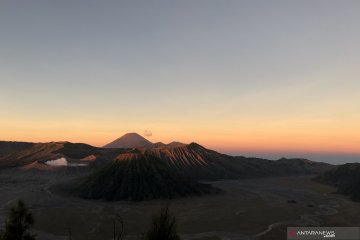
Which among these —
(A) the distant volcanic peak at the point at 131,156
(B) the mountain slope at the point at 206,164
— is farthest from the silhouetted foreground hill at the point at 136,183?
(B) the mountain slope at the point at 206,164

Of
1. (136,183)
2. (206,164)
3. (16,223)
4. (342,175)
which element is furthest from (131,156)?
(16,223)

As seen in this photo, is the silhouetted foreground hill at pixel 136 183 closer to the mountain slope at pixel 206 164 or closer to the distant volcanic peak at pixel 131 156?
the distant volcanic peak at pixel 131 156

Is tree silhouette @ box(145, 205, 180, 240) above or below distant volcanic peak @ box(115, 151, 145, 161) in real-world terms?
below

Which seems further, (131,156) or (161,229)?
(131,156)

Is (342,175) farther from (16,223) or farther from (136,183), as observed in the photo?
(16,223)

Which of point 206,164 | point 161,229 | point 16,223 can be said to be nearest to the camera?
point 161,229

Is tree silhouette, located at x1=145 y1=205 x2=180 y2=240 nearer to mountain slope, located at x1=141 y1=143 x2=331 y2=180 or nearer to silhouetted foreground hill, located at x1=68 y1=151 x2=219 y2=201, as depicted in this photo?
silhouetted foreground hill, located at x1=68 y1=151 x2=219 y2=201

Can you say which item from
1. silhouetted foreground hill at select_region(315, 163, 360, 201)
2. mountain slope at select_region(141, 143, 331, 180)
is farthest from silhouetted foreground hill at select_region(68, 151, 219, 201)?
silhouetted foreground hill at select_region(315, 163, 360, 201)

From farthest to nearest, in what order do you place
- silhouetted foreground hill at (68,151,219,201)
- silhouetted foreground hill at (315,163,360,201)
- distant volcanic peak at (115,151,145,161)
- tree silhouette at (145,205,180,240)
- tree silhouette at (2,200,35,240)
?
1. silhouetted foreground hill at (315,163,360,201)
2. distant volcanic peak at (115,151,145,161)
3. silhouetted foreground hill at (68,151,219,201)
4. tree silhouette at (2,200,35,240)
5. tree silhouette at (145,205,180,240)

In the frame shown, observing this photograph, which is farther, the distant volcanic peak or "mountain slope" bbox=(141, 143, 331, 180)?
"mountain slope" bbox=(141, 143, 331, 180)

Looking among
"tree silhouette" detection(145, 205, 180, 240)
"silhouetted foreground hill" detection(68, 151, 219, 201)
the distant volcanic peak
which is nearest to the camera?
"tree silhouette" detection(145, 205, 180, 240)
